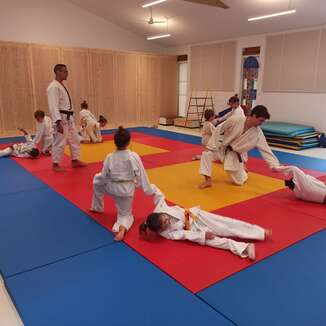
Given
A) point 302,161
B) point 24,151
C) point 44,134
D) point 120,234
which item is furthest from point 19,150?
point 302,161

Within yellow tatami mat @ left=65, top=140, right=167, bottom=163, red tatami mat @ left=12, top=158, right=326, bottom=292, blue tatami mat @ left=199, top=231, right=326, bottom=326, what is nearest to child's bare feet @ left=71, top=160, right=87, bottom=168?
yellow tatami mat @ left=65, top=140, right=167, bottom=163

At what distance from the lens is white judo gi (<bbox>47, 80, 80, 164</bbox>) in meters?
5.18

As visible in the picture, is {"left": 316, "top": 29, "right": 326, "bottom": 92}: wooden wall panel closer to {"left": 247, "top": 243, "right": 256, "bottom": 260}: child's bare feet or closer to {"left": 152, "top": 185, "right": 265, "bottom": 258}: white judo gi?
{"left": 152, "top": 185, "right": 265, "bottom": 258}: white judo gi

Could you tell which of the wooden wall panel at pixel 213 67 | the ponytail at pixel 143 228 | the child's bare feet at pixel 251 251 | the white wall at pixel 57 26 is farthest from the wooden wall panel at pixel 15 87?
the child's bare feet at pixel 251 251

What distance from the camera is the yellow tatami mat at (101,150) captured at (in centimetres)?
670

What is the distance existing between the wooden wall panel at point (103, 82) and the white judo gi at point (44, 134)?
15.8ft

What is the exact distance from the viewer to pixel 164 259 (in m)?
2.75

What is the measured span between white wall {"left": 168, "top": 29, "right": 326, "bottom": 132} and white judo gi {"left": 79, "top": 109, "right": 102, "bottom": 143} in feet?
17.8

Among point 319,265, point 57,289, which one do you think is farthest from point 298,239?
point 57,289

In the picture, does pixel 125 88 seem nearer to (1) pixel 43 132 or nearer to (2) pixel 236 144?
(1) pixel 43 132

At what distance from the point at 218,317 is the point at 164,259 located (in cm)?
79

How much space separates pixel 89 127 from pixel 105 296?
6587 mm

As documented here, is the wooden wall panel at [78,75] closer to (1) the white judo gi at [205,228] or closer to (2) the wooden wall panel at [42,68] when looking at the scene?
(2) the wooden wall panel at [42,68]

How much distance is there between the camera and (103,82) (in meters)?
11.6
